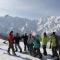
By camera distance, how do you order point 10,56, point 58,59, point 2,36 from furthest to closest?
1. point 2,36
2. point 10,56
3. point 58,59

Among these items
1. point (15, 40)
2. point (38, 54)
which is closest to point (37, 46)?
point (38, 54)

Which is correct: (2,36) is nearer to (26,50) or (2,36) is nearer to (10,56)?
(26,50)

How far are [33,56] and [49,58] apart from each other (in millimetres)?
1518

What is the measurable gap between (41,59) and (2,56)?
3.28 metres

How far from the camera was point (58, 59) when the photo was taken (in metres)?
16.1

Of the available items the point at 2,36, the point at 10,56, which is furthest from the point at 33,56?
the point at 2,36

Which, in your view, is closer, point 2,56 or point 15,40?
point 2,56

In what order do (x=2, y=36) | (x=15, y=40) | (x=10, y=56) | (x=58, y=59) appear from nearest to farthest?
(x=58, y=59)
(x=10, y=56)
(x=15, y=40)
(x=2, y=36)

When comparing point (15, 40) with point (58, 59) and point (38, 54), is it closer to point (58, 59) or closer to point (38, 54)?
point (38, 54)

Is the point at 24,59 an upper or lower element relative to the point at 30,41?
lower

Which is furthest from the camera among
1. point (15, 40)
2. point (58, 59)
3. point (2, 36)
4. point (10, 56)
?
point (2, 36)

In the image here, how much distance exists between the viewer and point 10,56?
17359 millimetres

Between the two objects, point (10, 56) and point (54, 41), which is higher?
point (54, 41)

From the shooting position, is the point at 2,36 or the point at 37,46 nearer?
the point at 37,46
